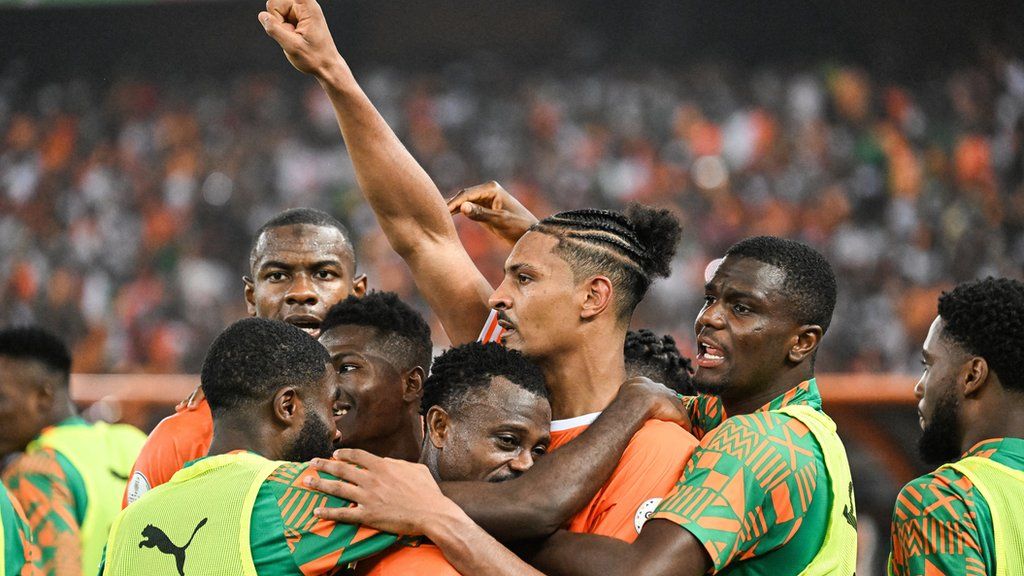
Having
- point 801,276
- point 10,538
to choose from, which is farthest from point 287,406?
point 801,276

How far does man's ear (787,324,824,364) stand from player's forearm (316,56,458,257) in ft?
4.20

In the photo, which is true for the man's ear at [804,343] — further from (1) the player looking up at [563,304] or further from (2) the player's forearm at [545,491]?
(2) the player's forearm at [545,491]

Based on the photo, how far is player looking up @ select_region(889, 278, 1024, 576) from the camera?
350cm

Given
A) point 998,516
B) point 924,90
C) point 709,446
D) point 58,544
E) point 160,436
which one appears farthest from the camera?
point 924,90

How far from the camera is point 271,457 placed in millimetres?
3227

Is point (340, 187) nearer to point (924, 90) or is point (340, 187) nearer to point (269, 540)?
point (924, 90)

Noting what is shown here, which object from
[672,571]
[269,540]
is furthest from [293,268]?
[672,571]

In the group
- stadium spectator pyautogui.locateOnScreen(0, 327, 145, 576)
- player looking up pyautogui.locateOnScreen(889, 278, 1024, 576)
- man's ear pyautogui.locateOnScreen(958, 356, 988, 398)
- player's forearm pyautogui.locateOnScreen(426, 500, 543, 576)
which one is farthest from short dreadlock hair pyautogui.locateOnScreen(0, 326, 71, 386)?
man's ear pyautogui.locateOnScreen(958, 356, 988, 398)

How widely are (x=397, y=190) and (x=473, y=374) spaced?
39.4 inches

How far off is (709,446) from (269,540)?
118 cm

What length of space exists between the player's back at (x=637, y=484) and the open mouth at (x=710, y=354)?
365 mm

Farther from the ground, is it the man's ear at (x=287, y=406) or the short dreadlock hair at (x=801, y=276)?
the short dreadlock hair at (x=801, y=276)

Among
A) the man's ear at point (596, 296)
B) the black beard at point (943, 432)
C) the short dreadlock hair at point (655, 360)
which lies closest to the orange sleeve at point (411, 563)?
the man's ear at point (596, 296)

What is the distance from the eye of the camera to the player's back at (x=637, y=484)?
124 inches
